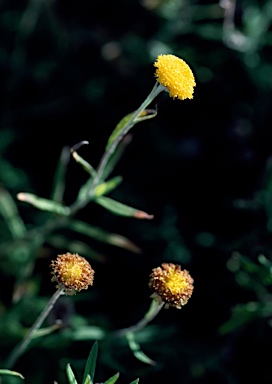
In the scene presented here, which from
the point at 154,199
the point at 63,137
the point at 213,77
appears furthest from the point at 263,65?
the point at 63,137

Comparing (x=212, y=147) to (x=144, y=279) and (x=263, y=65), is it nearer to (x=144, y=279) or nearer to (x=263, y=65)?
(x=263, y=65)

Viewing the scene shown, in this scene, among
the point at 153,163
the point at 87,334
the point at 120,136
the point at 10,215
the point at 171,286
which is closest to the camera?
the point at 171,286

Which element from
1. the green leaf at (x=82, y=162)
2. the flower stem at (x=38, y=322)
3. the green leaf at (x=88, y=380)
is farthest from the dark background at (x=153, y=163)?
the green leaf at (x=88, y=380)

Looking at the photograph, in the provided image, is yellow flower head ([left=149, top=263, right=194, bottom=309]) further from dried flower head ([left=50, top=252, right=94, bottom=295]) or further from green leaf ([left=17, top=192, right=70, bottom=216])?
green leaf ([left=17, top=192, right=70, bottom=216])

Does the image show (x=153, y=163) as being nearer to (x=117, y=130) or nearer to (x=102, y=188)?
(x=102, y=188)

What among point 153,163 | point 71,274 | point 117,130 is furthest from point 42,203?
point 153,163

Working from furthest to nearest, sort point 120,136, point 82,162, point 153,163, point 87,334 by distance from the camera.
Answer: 1. point 153,163
2. point 87,334
3. point 82,162
4. point 120,136

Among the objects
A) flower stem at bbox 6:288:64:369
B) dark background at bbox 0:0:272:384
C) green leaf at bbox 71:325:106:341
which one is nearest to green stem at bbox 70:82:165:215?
flower stem at bbox 6:288:64:369
